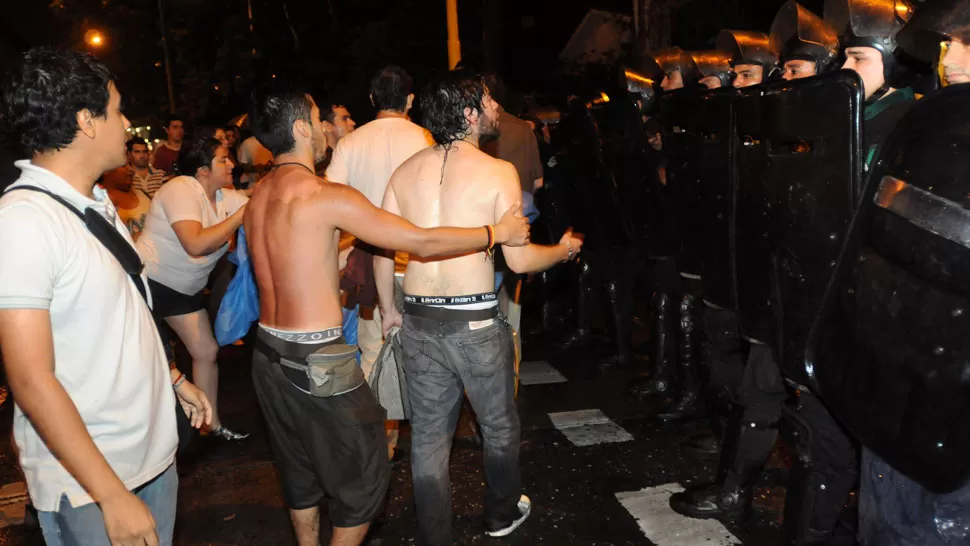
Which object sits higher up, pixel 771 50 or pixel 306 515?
pixel 771 50

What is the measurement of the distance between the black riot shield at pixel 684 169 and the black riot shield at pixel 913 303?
183 centimetres

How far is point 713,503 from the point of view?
367 centimetres

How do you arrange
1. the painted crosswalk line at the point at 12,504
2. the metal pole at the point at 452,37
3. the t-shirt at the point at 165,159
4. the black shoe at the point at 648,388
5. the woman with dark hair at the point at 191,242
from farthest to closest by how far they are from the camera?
the metal pole at the point at 452,37
the t-shirt at the point at 165,159
the black shoe at the point at 648,388
the woman with dark hair at the point at 191,242
the painted crosswalk line at the point at 12,504

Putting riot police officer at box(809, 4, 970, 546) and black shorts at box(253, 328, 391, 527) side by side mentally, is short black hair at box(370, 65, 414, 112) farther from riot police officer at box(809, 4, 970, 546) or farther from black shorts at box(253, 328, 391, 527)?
riot police officer at box(809, 4, 970, 546)

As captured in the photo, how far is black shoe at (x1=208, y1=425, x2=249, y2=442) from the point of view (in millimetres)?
5043

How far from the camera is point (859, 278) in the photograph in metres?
1.73

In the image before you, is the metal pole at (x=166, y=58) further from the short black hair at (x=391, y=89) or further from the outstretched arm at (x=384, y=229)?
the outstretched arm at (x=384, y=229)

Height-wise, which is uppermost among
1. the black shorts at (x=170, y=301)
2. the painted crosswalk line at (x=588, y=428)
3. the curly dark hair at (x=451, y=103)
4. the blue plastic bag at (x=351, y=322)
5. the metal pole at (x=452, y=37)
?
the metal pole at (x=452, y=37)

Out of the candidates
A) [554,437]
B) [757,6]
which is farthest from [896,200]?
[757,6]

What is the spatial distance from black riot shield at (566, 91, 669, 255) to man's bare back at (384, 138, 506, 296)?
70.4 inches

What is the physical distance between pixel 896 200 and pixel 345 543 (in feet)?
7.44

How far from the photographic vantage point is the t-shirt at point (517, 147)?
5668 mm

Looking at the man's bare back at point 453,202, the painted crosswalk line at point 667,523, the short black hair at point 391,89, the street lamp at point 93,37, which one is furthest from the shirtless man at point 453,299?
the street lamp at point 93,37

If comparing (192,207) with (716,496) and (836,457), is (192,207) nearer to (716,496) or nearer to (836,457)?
(716,496)
